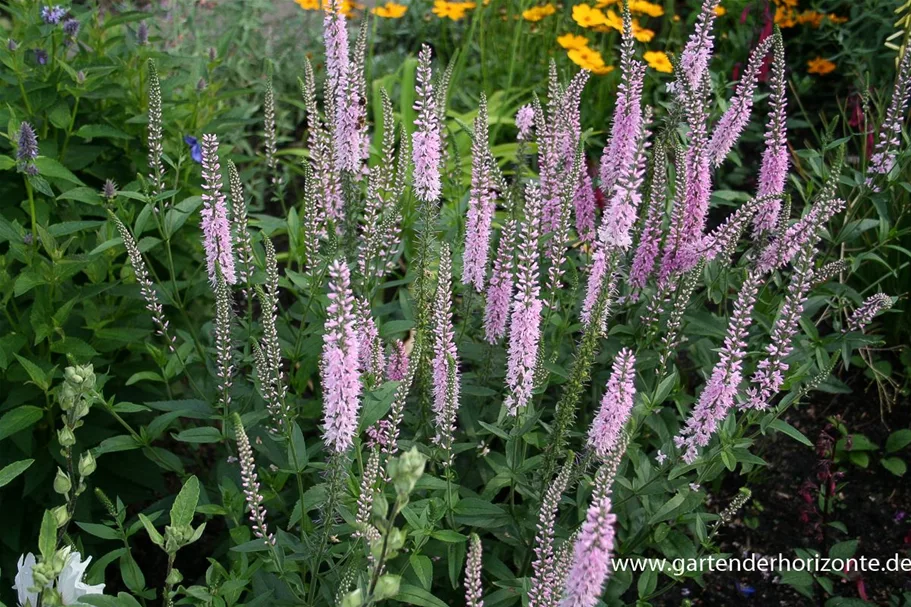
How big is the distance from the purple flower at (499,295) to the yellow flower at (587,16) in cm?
312

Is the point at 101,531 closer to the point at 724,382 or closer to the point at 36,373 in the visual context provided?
the point at 36,373

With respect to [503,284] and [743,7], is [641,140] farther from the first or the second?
[743,7]

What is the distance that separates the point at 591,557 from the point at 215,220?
1.62 metres

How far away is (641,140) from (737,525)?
175 cm

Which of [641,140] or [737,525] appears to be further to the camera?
[737,525]

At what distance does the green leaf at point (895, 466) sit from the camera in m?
A: 3.95

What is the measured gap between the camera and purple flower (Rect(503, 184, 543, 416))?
2.62 metres

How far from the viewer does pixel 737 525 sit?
3928 millimetres

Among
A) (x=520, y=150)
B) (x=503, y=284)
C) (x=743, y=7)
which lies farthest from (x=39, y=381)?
(x=743, y=7)

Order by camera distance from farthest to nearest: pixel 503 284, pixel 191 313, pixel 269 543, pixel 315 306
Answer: pixel 191 313, pixel 315 306, pixel 503 284, pixel 269 543

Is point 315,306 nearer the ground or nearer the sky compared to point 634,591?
nearer the sky

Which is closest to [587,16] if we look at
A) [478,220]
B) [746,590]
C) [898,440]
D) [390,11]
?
[390,11]

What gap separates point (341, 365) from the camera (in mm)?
2229

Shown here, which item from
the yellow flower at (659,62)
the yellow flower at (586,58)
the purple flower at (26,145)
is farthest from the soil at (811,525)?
the purple flower at (26,145)
